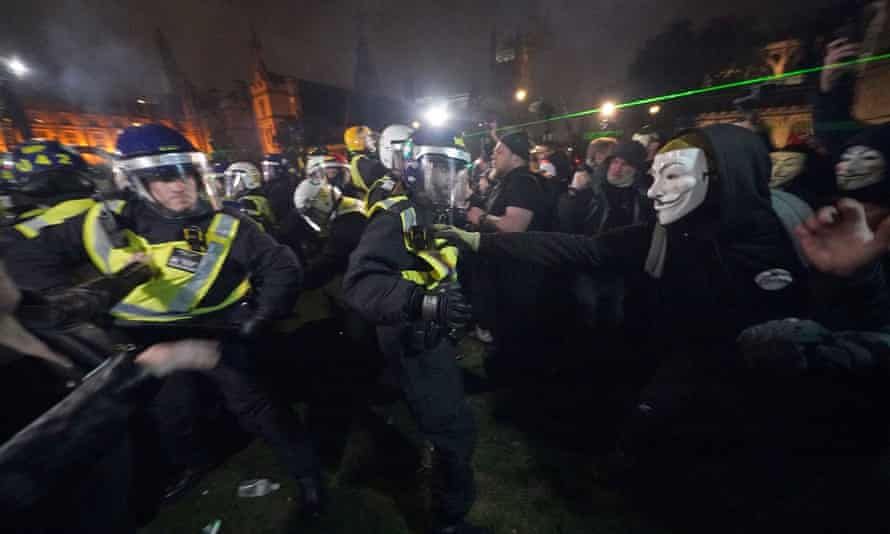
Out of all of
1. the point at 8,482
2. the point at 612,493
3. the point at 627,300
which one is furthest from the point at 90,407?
the point at 627,300

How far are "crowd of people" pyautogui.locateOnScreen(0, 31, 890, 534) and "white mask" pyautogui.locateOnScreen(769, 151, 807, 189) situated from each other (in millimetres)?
14

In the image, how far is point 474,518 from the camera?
2451mm

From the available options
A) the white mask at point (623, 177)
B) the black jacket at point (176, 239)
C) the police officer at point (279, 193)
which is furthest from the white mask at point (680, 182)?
the police officer at point (279, 193)

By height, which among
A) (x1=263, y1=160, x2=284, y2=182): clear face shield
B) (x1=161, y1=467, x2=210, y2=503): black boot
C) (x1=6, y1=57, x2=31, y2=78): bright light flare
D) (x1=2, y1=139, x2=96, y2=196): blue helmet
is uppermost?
(x1=6, y1=57, x2=31, y2=78): bright light flare

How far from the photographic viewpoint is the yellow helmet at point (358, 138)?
515 cm

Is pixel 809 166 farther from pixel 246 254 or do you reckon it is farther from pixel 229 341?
pixel 229 341

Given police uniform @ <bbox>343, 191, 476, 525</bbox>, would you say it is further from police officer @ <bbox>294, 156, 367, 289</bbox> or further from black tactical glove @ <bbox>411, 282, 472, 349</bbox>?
police officer @ <bbox>294, 156, 367, 289</bbox>

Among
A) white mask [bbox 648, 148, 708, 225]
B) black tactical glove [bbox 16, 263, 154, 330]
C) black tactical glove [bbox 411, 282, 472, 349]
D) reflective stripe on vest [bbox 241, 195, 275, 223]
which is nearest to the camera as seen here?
black tactical glove [bbox 16, 263, 154, 330]

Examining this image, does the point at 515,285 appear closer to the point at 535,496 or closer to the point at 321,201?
the point at 535,496

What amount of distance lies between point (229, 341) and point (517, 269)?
295 centimetres

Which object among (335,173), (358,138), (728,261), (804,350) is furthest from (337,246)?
(804,350)

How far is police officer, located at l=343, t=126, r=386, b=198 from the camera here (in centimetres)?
257

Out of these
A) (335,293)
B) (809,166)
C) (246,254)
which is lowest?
(335,293)

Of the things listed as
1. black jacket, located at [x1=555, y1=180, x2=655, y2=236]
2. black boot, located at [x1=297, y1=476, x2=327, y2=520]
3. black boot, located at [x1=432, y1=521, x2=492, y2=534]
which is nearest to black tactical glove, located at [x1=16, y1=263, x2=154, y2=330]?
black boot, located at [x1=297, y1=476, x2=327, y2=520]
